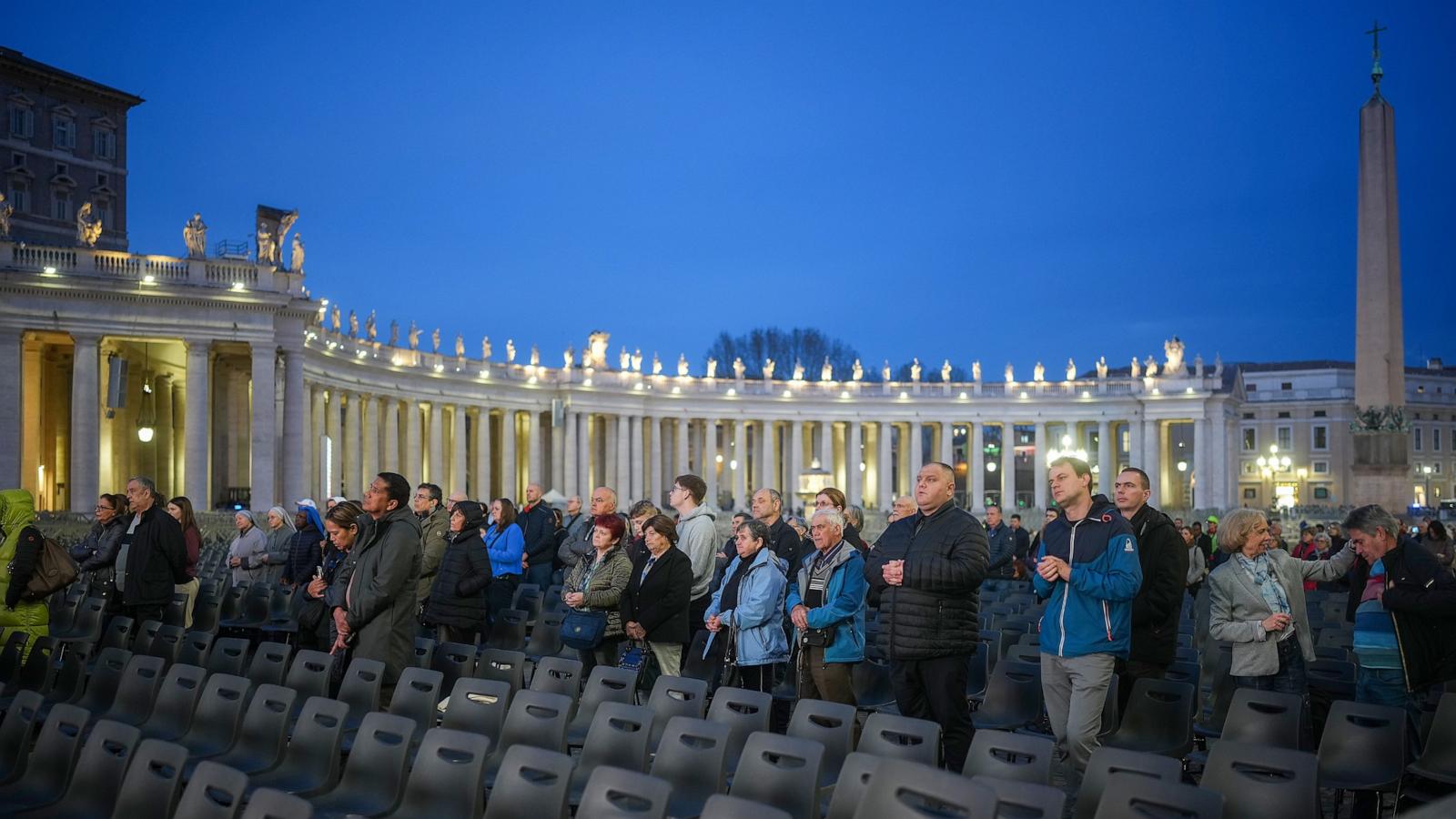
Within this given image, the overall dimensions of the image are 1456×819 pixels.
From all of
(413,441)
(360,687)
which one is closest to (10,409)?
(413,441)

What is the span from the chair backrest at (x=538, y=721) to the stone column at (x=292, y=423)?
34456 mm

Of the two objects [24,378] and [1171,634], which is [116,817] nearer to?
[1171,634]

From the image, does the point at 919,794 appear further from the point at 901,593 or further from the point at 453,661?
the point at 453,661

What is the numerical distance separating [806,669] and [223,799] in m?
4.97

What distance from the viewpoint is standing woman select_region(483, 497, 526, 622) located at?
14039 millimetres

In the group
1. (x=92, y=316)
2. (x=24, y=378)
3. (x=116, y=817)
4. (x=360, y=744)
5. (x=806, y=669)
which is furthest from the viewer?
(x=24, y=378)

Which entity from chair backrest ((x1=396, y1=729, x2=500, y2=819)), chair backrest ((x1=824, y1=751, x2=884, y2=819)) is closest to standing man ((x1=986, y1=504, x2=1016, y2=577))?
chair backrest ((x1=824, y1=751, x2=884, y2=819))

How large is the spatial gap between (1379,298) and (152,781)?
31988mm

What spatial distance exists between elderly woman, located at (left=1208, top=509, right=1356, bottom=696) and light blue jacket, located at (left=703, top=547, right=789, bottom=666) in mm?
3452

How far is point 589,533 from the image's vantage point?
47.8ft

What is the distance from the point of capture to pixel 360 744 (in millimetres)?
6965

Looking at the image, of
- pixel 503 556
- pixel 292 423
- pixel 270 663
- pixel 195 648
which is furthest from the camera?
pixel 292 423

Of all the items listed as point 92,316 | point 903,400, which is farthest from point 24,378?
point 903,400

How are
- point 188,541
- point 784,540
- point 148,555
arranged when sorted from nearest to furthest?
point 148,555 < point 784,540 < point 188,541
